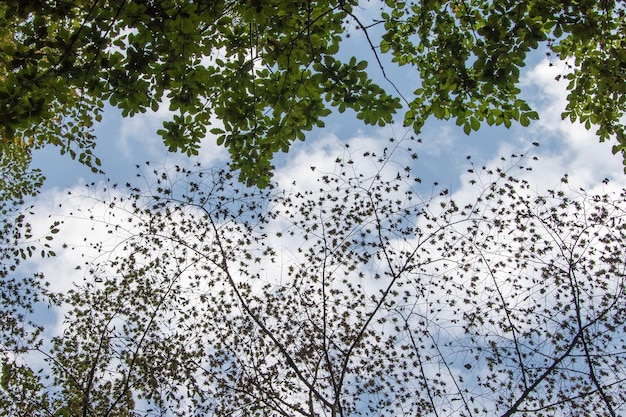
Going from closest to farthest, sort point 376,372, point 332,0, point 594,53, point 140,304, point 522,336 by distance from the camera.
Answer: point 332,0, point 594,53, point 522,336, point 376,372, point 140,304

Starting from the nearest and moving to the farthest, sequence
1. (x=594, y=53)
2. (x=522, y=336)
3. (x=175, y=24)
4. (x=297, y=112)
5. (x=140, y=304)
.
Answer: (x=175, y=24), (x=297, y=112), (x=594, y=53), (x=522, y=336), (x=140, y=304)

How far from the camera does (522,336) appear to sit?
5523mm

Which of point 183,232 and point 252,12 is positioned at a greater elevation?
point 183,232

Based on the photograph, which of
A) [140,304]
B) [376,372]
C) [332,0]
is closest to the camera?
[332,0]

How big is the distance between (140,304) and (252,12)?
533 cm

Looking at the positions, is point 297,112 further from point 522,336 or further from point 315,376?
point 522,336

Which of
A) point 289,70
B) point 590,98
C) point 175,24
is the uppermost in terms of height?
point 590,98

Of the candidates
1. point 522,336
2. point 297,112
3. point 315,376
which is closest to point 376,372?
point 315,376

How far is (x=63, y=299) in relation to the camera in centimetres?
687

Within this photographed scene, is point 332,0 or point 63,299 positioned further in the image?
point 63,299

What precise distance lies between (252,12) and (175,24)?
1.82ft

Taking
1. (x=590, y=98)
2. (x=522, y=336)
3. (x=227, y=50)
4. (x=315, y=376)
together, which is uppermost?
(x=590, y=98)

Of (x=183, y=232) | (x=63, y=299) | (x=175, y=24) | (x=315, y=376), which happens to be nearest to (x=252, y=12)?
(x=175, y=24)

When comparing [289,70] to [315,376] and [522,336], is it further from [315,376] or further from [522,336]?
[522,336]
